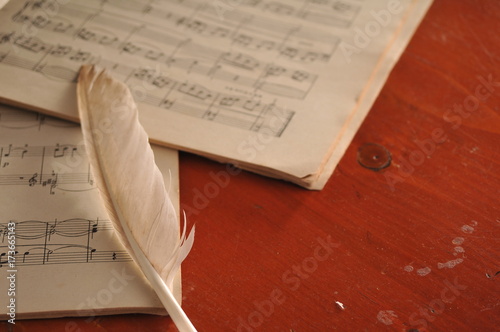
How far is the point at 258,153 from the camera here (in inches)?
34.5

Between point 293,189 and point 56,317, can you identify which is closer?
point 56,317

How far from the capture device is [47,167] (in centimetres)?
86

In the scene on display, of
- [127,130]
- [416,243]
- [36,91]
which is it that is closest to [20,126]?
[36,91]

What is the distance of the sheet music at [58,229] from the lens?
2.32ft

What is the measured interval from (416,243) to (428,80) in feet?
1.11

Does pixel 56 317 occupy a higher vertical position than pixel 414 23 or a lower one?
lower

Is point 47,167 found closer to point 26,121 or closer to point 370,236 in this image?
point 26,121

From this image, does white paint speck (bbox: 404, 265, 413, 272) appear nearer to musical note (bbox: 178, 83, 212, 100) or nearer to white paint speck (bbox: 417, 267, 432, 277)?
white paint speck (bbox: 417, 267, 432, 277)

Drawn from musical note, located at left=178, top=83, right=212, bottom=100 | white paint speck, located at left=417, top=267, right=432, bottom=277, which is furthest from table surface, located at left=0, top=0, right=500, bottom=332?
musical note, located at left=178, top=83, right=212, bottom=100

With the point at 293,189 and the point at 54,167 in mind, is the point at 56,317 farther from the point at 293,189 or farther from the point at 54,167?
the point at 293,189

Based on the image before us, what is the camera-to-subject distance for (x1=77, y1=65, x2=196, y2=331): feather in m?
0.73

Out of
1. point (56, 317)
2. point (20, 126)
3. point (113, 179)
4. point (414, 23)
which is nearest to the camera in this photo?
point (56, 317)

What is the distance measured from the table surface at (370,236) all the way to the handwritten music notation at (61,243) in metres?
0.08

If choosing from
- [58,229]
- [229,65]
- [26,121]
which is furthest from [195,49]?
[58,229]
